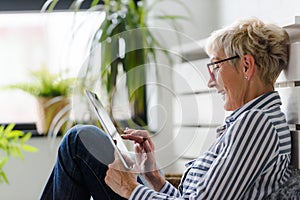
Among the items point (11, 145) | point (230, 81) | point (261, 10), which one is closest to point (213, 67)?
point (230, 81)

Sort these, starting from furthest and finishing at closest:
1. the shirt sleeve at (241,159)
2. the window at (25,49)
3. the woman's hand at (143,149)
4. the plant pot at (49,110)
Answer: the window at (25,49) → the plant pot at (49,110) → the woman's hand at (143,149) → the shirt sleeve at (241,159)

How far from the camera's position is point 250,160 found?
168cm

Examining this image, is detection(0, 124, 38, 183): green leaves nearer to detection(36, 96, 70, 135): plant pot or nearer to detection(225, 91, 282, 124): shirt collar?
detection(36, 96, 70, 135): plant pot

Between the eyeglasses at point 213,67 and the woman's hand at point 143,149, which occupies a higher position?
the eyeglasses at point 213,67

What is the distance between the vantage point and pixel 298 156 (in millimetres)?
1864

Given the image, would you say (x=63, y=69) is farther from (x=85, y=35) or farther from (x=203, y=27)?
(x=203, y=27)

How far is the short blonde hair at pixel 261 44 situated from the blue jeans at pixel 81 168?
1.64 feet

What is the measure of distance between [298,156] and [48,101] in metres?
2.13

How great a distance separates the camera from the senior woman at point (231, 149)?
1.70 m

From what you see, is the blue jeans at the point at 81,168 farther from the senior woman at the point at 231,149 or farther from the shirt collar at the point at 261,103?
the shirt collar at the point at 261,103

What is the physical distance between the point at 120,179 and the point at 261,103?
458 mm

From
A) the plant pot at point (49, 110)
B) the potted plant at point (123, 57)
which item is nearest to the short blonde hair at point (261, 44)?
the potted plant at point (123, 57)

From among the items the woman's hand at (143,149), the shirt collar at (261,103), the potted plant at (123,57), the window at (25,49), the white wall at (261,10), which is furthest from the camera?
the window at (25,49)

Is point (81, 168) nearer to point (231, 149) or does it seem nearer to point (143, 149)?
point (143, 149)
